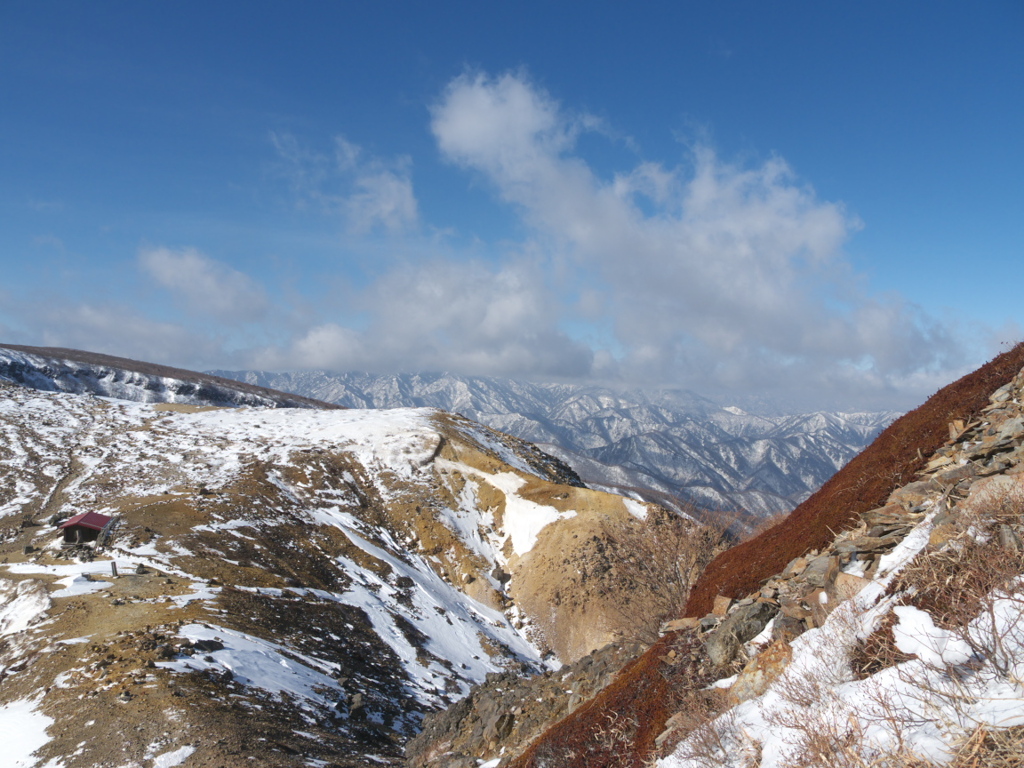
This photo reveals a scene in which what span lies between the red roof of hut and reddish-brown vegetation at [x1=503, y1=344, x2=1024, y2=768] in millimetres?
36912

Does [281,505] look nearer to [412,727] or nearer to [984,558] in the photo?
[412,727]

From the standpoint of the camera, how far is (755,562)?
1631 cm

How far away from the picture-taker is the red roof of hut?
35156 mm

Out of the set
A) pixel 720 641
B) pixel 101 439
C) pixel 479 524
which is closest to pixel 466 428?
pixel 479 524

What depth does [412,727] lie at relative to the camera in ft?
81.8

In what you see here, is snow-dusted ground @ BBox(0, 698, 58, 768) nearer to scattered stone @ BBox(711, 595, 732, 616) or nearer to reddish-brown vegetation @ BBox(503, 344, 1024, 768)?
reddish-brown vegetation @ BBox(503, 344, 1024, 768)

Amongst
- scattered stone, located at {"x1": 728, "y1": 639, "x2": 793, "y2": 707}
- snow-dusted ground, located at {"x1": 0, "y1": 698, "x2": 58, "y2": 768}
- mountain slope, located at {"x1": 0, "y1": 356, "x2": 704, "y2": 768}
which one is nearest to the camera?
scattered stone, located at {"x1": 728, "y1": 639, "x2": 793, "y2": 707}

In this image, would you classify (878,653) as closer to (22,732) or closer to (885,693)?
(885,693)

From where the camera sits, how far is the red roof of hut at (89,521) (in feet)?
115

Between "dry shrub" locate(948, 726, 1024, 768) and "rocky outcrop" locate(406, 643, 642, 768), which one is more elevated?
"dry shrub" locate(948, 726, 1024, 768)

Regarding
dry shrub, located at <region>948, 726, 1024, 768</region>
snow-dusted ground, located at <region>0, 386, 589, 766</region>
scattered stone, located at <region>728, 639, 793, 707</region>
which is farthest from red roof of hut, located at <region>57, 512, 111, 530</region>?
dry shrub, located at <region>948, 726, 1024, 768</region>

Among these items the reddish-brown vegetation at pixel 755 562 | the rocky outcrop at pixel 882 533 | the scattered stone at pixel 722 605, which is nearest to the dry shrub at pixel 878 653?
the rocky outcrop at pixel 882 533

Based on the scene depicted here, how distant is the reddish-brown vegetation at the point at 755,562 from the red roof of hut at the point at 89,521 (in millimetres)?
36912

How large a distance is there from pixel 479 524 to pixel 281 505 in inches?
828
